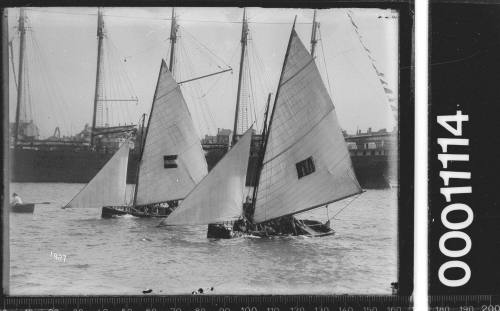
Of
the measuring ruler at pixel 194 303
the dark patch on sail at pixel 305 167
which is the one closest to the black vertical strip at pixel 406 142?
the measuring ruler at pixel 194 303

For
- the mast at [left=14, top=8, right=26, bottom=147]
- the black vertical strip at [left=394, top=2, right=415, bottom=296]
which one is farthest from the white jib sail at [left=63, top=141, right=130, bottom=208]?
the black vertical strip at [left=394, top=2, right=415, bottom=296]

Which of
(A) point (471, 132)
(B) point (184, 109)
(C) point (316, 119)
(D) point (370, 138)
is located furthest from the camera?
(B) point (184, 109)

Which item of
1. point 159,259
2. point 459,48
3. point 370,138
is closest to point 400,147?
point 370,138

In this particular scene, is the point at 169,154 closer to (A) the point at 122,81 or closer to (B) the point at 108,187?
(B) the point at 108,187

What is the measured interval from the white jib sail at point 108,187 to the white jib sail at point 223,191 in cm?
92

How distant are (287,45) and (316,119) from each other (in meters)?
1.02

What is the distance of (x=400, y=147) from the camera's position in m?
5.60

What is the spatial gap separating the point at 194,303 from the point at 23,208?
69.4 inches

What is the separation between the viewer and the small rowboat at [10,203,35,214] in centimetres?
568

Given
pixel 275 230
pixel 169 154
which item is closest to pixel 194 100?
pixel 275 230

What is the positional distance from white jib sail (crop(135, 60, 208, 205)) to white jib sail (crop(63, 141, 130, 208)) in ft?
1.27

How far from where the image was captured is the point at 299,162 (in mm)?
6938

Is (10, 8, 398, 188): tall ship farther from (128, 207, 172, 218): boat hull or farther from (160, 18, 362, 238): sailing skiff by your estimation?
(128, 207, 172, 218): boat hull

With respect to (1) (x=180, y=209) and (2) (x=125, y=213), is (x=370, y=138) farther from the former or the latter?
(2) (x=125, y=213)
